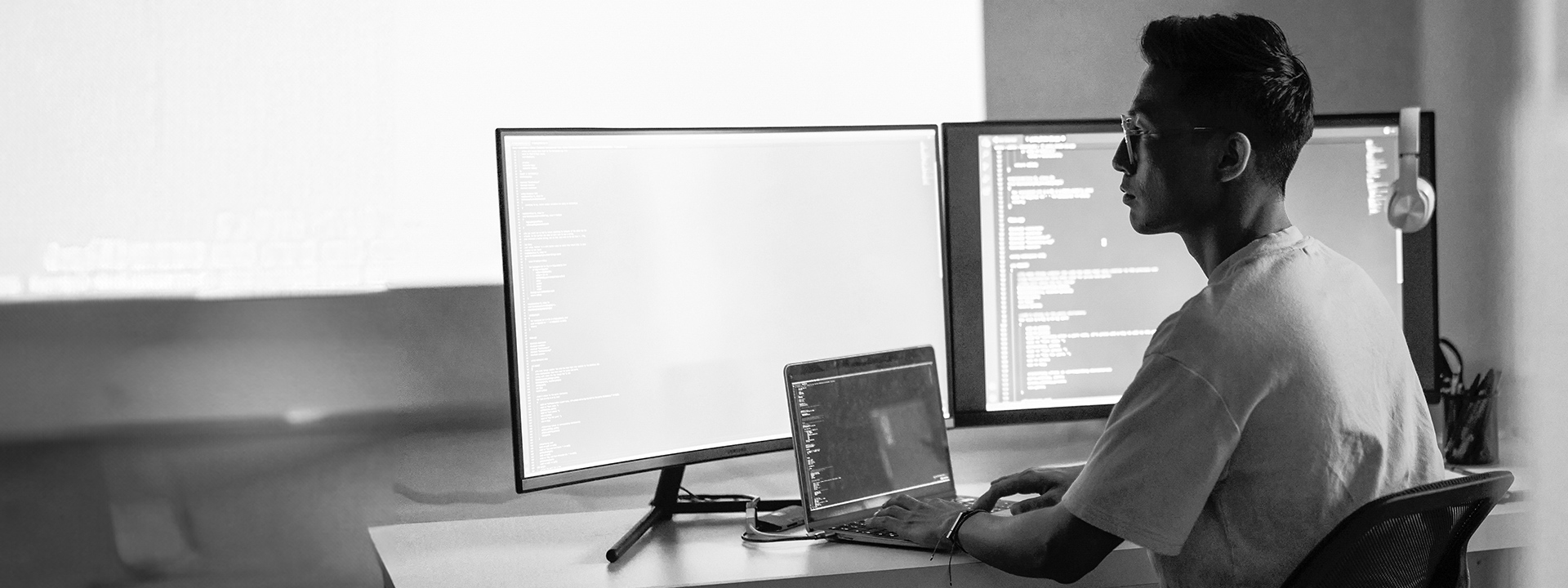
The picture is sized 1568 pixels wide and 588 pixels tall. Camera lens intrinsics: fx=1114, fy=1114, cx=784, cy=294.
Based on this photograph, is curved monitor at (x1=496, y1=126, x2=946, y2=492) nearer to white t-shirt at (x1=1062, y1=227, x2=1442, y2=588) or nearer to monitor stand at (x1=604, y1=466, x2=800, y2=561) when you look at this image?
monitor stand at (x1=604, y1=466, x2=800, y2=561)

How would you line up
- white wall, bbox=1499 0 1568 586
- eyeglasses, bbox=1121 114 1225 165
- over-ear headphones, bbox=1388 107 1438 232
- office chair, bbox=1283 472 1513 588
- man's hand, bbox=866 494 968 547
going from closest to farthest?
white wall, bbox=1499 0 1568 586 → office chair, bbox=1283 472 1513 588 → eyeglasses, bbox=1121 114 1225 165 → man's hand, bbox=866 494 968 547 → over-ear headphones, bbox=1388 107 1438 232

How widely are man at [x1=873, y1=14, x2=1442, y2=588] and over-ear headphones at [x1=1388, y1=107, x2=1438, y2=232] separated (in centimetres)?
61

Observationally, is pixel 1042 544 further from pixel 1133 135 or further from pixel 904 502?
pixel 1133 135

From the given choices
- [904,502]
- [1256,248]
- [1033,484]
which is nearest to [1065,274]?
[1033,484]

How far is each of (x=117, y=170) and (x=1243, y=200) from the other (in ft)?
4.83

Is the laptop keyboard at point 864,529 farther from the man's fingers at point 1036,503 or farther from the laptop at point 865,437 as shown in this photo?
the man's fingers at point 1036,503

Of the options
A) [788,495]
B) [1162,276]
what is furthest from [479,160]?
[1162,276]

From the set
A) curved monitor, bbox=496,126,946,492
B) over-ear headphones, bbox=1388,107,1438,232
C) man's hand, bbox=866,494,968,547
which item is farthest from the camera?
over-ear headphones, bbox=1388,107,1438,232

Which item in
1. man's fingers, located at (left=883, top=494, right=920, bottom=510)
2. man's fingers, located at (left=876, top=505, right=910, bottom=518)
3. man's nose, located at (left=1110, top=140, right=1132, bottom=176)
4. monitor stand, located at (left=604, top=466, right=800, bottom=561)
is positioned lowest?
monitor stand, located at (left=604, top=466, right=800, bottom=561)

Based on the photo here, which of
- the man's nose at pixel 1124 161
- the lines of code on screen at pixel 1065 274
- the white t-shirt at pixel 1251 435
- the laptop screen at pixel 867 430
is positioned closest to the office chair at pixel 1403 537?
the white t-shirt at pixel 1251 435

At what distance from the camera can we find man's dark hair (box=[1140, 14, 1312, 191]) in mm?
1141

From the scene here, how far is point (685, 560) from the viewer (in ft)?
4.50

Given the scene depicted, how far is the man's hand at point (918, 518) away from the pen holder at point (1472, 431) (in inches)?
34.7

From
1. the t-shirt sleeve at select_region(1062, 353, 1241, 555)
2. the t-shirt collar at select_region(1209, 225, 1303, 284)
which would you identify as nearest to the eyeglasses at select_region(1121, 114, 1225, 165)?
the t-shirt collar at select_region(1209, 225, 1303, 284)
